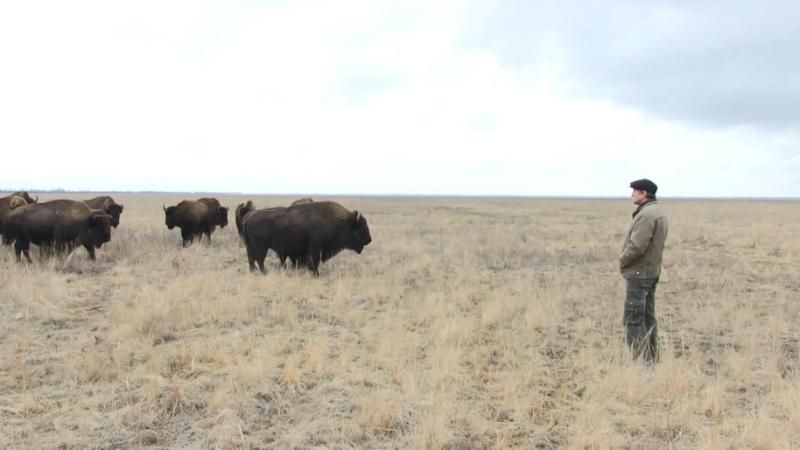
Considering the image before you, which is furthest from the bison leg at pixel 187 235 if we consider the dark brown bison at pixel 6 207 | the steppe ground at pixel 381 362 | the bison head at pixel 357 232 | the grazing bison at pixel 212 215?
the bison head at pixel 357 232

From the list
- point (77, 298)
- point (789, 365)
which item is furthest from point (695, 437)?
point (77, 298)

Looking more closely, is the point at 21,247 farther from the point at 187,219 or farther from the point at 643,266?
the point at 643,266

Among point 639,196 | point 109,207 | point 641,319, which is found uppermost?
point 639,196

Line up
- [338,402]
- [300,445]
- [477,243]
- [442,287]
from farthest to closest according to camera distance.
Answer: [477,243] → [442,287] → [338,402] → [300,445]

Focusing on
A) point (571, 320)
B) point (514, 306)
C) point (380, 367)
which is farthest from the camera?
point (514, 306)

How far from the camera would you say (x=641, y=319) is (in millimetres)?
7156

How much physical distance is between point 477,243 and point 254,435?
1853 cm

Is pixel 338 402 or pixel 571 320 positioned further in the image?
pixel 571 320

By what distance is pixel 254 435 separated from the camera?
520 cm

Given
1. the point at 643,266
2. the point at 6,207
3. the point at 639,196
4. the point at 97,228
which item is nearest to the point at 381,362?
the point at 643,266

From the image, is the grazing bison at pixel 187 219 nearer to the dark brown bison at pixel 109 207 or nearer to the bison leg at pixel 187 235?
the bison leg at pixel 187 235

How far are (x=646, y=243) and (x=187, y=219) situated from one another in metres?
16.7

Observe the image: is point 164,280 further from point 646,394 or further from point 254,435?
point 646,394

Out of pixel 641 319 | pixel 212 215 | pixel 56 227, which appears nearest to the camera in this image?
pixel 641 319
